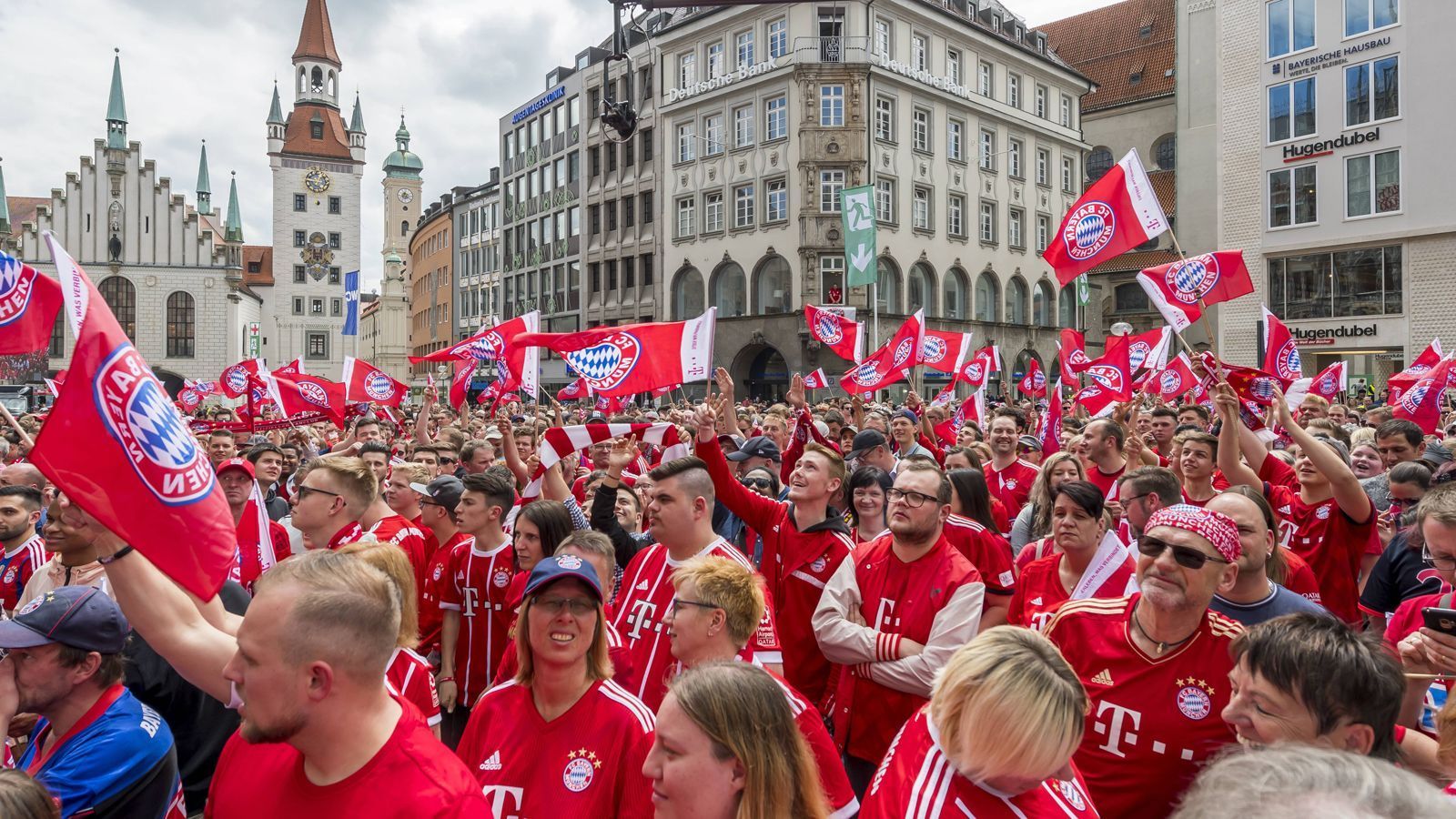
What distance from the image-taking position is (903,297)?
42.9 metres

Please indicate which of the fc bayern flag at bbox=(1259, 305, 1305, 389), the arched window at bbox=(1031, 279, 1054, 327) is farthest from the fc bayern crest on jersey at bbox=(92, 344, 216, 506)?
the arched window at bbox=(1031, 279, 1054, 327)

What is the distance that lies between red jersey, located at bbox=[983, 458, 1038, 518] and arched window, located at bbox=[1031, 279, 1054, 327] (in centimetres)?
4392

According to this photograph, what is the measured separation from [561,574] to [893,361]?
13560mm

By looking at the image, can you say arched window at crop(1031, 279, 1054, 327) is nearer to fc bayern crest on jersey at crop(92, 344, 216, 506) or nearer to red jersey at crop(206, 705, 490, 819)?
fc bayern crest on jersey at crop(92, 344, 216, 506)

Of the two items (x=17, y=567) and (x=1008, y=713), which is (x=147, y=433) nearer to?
(x=1008, y=713)

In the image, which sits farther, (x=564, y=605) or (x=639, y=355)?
(x=639, y=355)

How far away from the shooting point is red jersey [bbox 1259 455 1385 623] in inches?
227

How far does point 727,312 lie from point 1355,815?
141 ft

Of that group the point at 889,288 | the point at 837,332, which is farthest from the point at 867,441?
the point at 889,288

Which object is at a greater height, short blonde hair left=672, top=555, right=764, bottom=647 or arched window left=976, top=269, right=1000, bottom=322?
arched window left=976, top=269, right=1000, bottom=322

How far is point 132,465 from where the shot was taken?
112 inches

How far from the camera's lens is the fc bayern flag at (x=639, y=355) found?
9820mm

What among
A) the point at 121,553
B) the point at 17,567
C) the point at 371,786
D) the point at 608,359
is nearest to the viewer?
the point at 371,786

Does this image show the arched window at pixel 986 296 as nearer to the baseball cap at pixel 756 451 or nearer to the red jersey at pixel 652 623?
→ the baseball cap at pixel 756 451
